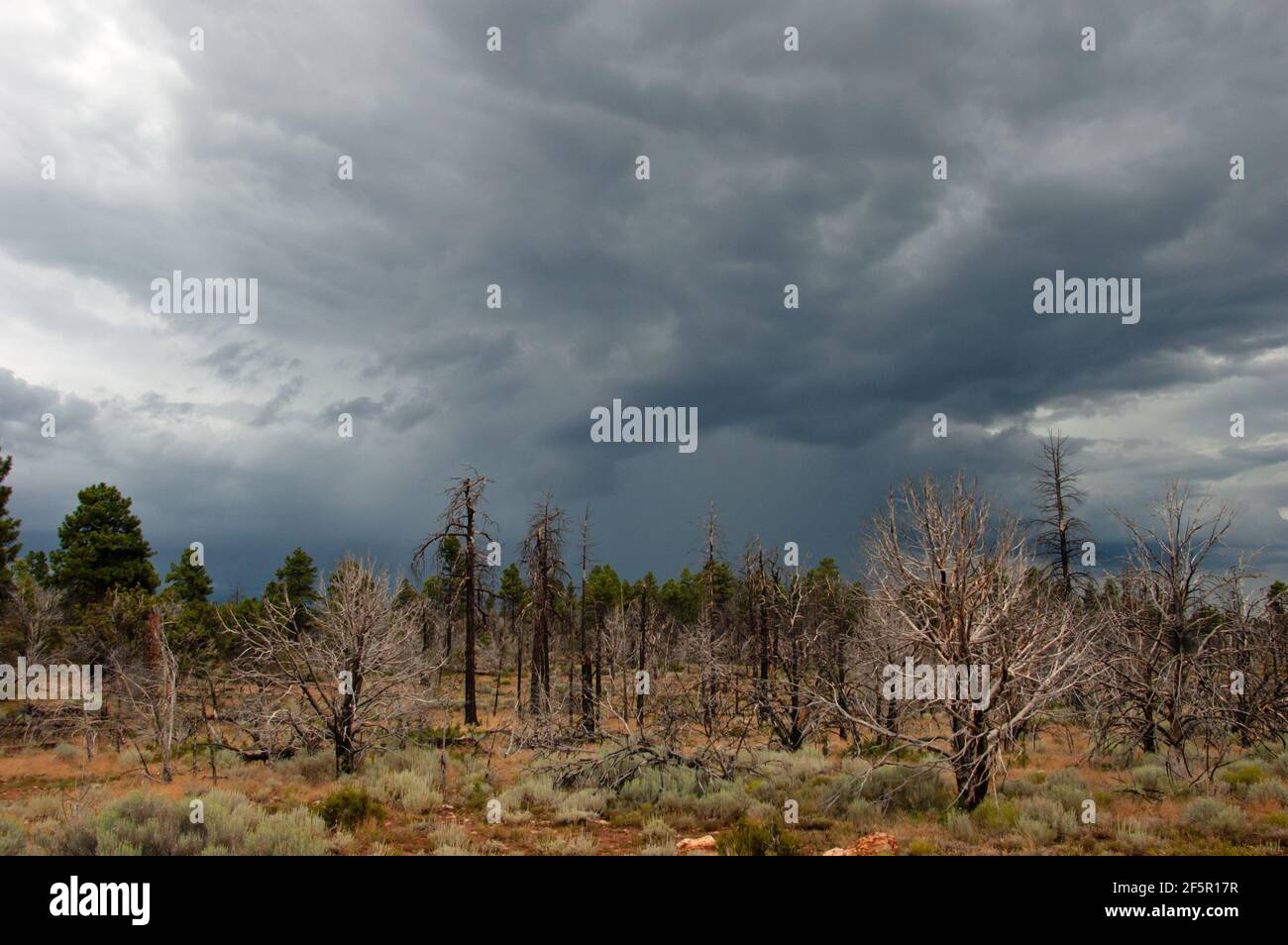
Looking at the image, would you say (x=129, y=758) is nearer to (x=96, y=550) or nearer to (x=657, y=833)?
(x=96, y=550)

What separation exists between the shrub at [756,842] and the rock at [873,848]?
0.67 metres

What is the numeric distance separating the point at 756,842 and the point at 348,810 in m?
7.85

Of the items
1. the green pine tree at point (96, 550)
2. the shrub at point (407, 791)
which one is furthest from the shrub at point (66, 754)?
the shrub at point (407, 791)

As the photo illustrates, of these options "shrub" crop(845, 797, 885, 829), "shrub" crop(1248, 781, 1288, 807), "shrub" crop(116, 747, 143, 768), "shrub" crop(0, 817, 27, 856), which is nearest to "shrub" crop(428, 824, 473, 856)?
"shrub" crop(0, 817, 27, 856)

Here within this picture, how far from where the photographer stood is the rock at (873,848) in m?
10.6

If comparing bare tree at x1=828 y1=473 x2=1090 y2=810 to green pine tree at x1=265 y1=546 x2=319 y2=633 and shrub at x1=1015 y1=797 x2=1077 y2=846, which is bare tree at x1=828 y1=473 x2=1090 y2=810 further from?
green pine tree at x1=265 y1=546 x2=319 y2=633

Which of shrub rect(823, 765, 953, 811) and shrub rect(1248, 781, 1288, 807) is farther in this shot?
shrub rect(823, 765, 953, 811)

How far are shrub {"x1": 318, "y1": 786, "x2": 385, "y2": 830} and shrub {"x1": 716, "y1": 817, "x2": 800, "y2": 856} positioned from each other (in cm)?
688

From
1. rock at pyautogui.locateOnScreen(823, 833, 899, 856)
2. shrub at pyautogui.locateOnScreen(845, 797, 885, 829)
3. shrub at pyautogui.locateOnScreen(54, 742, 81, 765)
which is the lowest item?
shrub at pyautogui.locateOnScreen(54, 742, 81, 765)

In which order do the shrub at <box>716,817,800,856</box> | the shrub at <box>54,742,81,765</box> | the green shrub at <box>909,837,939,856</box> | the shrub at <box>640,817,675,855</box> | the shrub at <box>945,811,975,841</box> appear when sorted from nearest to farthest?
1. the green shrub at <box>909,837,939,856</box>
2. the shrub at <box>716,817,800,856</box>
3. the shrub at <box>945,811,975,841</box>
4. the shrub at <box>640,817,675,855</box>
5. the shrub at <box>54,742,81,765</box>

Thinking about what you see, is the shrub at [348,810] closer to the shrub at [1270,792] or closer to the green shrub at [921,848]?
the green shrub at [921,848]

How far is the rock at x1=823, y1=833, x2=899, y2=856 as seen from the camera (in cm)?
1064

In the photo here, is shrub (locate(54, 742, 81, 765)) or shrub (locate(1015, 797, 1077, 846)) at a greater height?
shrub (locate(1015, 797, 1077, 846))
